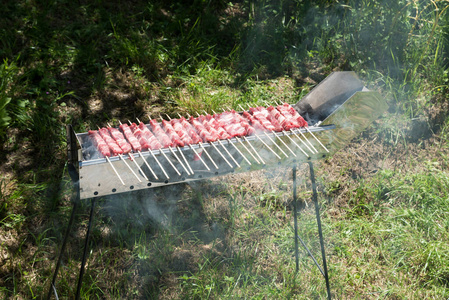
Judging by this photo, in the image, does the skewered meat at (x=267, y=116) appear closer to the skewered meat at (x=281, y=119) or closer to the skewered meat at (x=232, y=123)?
the skewered meat at (x=281, y=119)

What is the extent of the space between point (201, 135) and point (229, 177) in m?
2.05

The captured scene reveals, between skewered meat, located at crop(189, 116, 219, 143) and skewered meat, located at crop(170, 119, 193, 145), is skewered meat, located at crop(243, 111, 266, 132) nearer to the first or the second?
skewered meat, located at crop(189, 116, 219, 143)

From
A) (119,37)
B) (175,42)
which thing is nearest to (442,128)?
(175,42)

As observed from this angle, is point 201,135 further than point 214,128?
No

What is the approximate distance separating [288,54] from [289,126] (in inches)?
142

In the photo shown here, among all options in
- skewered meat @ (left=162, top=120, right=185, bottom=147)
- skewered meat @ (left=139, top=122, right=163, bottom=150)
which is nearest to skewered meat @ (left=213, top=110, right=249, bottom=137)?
skewered meat @ (left=162, top=120, right=185, bottom=147)

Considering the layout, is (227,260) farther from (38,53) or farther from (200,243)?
(38,53)

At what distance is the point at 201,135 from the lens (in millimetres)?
3158

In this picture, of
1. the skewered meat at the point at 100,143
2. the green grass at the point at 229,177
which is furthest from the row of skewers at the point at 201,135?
the green grass at the point at 229,177

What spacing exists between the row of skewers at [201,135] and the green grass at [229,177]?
1486 mm

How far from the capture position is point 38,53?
5.48 metres

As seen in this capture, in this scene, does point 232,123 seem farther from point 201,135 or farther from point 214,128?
point 201,135

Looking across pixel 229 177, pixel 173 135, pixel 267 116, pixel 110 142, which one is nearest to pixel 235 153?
pixel 267 116

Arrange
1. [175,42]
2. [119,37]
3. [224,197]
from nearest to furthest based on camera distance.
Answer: [224,197] < [119,37] < [175,42]
